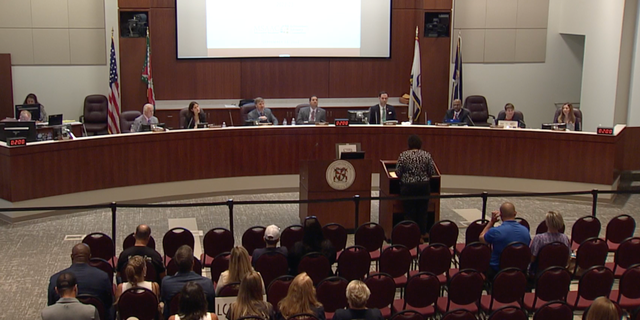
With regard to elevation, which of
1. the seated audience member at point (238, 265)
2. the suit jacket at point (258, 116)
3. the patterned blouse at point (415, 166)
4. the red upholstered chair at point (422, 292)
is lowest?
the red upholstered chair at point (422, 292)

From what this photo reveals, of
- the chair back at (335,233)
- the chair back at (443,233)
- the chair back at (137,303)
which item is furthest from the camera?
the chair back at (443,233)

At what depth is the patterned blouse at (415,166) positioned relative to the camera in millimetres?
8695

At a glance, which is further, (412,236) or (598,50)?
(598,50)

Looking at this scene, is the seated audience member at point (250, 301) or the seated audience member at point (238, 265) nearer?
the seated audience member at point (250, 301)

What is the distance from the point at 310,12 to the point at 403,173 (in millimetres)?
7607

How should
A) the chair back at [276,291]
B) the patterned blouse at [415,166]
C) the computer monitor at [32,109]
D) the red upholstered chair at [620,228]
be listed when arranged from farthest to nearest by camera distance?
the computer monitor at [32,109], the patterned blouse at [415,166], the red upholstered chair at [620,228], the chair back at [276,291]

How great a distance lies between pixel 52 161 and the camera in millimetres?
10219

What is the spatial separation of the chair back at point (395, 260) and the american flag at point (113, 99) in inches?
340

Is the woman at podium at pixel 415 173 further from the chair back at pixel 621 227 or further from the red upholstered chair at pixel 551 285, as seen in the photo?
the red upholstered chair at pixel 551 285

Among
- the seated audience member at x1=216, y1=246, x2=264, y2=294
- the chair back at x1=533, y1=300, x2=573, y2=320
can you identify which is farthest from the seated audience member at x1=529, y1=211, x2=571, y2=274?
the seated audience member at x1=216, y1=246, x2=264, y2=294

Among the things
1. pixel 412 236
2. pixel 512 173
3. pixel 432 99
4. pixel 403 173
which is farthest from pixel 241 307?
pixel 432 99

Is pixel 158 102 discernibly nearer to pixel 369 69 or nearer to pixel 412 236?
pixel 369 69

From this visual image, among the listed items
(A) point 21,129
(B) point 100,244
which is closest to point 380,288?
(B) point 100,244

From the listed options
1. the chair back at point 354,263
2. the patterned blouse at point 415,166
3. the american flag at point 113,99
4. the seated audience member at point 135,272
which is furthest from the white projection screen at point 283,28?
the seated audience member at point 135,272
